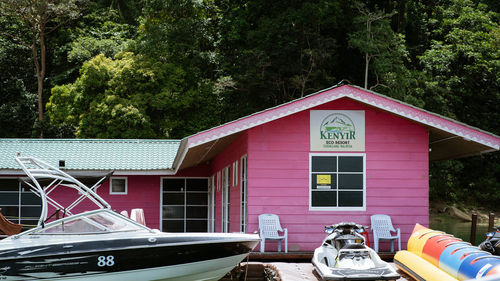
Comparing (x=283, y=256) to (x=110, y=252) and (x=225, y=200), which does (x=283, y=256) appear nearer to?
(x=110, y=252)

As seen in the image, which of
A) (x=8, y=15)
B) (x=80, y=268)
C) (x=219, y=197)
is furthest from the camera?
(x=8, y=15)

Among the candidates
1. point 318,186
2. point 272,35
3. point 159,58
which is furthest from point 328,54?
point 318,186

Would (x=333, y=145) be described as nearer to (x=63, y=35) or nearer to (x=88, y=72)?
(x=88, y=72)

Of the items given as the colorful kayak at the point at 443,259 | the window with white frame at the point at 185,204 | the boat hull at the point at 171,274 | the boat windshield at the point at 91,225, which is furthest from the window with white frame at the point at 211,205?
the boat windshield at the point at 91,225

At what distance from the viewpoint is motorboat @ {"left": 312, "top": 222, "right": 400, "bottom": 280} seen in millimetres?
8188

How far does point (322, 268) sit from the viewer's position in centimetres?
864

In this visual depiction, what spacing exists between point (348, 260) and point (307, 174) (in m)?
4.15

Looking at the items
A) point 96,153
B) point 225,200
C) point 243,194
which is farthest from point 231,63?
point 243,194

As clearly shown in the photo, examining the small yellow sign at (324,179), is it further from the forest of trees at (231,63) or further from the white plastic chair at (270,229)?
the forest of trees at (231,63)

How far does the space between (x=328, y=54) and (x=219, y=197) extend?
11.9 metres

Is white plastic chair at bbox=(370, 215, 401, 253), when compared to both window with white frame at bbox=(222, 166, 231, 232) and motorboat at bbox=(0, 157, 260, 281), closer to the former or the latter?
motorboat at bbox=(0, 157, 260, 281)

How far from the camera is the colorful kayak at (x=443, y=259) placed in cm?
729

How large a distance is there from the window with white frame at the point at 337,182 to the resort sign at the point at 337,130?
0.17 metres

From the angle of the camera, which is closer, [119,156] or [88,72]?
[119,156]
